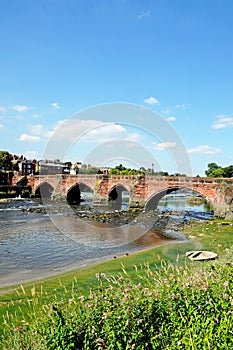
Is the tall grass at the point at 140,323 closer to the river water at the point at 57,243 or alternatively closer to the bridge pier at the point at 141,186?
the river water at the point at 57,243

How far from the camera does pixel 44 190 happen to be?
65438 mm

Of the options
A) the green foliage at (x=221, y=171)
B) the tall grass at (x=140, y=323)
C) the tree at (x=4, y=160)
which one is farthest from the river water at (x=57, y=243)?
the green foliage at (x=221, y=171)

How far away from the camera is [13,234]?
24.2m

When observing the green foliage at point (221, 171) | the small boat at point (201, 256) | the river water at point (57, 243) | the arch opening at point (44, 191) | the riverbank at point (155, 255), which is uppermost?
the green foliage at point (221, 171)

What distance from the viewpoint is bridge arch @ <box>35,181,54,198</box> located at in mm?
63816

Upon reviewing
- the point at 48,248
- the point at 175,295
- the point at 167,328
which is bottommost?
the point at 48,248

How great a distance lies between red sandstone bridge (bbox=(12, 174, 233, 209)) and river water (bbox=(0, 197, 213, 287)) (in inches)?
325

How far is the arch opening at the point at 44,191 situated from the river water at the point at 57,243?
30.3m

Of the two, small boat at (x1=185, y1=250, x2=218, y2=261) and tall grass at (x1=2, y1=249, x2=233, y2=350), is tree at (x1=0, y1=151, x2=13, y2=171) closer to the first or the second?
small boat at (x1=185, y1=250, x2=218, y2=261)

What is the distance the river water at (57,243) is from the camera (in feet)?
50.6

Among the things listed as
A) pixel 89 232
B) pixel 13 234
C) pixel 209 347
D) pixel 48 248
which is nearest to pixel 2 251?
pixel 48 248

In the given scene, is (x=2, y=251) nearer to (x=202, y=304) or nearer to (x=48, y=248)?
(x=48, y=248)

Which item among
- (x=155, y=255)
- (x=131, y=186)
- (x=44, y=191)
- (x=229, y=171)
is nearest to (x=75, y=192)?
(x=44, y=191)

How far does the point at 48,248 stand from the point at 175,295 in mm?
15497
